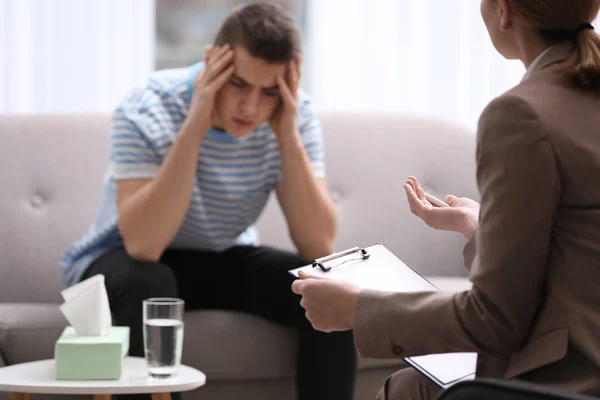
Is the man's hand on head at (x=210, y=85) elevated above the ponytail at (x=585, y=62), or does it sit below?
below

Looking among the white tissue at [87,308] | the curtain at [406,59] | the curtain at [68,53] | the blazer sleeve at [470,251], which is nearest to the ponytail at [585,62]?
the blazer sleeve at [470,251]

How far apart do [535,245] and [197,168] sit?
129cm

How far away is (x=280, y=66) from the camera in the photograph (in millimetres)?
1931

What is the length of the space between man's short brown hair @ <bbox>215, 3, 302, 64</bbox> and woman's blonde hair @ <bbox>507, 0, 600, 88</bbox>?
1025 mm

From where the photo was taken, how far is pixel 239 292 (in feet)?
6.48

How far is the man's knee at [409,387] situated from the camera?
1.00 metres

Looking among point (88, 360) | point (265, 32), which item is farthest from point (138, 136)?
point (88, 360)

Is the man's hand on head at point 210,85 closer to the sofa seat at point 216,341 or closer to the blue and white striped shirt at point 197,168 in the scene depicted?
the blue and white striped shirt at point 197,168

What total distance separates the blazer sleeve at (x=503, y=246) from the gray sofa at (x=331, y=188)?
1.08 metres

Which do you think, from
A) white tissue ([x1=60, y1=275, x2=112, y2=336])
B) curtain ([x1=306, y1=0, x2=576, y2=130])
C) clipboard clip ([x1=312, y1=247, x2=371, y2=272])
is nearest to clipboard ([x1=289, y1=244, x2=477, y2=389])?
clipboard clip ([x1=312, y1=247, x2=371, y2=272])

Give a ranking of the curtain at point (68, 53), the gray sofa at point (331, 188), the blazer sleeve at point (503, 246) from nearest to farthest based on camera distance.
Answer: the blazer sleeve at point (503, 246), the gray sofa at point (331, 188), the curtain at point (68, 53)

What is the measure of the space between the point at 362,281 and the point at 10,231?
4.85 feet

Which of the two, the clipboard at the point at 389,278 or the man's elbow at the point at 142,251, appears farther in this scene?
the man's elbow at the point at 142,251

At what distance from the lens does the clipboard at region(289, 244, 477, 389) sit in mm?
1000
